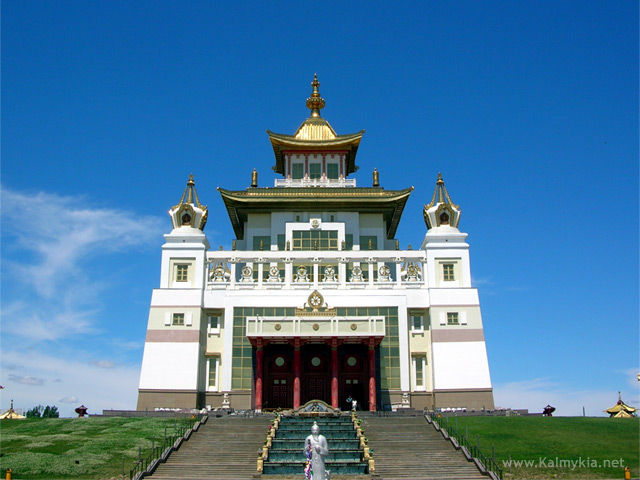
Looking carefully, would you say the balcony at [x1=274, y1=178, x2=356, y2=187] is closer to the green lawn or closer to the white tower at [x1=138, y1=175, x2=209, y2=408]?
the white tower at [x1=138, y1=175, x2=209, y2=408]

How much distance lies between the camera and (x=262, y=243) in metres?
55.8

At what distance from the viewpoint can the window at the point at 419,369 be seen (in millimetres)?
47719

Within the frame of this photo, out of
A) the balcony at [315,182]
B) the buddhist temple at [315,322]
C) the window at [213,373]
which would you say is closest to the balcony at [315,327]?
the buddhist temple at [315,322]

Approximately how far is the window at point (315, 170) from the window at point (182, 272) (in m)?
17.0

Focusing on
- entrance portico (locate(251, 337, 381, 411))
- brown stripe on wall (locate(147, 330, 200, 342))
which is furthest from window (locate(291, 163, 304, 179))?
entrance portico (locate(251, 337, 381, 411))

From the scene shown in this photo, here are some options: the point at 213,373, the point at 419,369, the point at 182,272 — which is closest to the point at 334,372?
the point at 419,369

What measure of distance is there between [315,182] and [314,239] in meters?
8.28

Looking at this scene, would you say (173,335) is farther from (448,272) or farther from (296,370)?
(448,272)

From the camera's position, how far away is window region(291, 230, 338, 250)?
54.1 meters

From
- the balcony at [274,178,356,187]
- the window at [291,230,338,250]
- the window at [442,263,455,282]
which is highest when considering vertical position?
the balcony at [274,178,356,187]

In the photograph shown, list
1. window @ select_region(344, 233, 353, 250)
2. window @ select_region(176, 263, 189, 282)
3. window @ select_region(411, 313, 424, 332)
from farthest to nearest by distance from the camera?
window @ select_region(344, 233, 353, 250) → window @ select_region(176, 263, 189, 282) → window @ select_region(411, 313, 424, 332)

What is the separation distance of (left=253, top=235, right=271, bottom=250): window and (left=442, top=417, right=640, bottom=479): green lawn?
23.5 meters

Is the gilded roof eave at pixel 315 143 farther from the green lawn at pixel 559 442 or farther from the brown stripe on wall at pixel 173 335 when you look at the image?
the green lawn at pixel 559 442

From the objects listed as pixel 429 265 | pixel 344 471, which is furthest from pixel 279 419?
pixel 429 265
